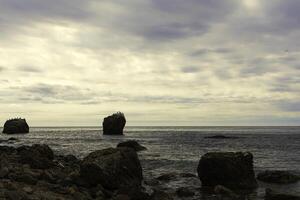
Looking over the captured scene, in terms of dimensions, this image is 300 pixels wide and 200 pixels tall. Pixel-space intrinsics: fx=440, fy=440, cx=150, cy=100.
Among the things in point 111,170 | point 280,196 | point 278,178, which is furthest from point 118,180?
point 278,178

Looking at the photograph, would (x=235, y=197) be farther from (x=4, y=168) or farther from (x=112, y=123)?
(x=112, y=123)

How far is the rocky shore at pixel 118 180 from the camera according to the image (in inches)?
816

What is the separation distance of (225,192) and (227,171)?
3155 mm

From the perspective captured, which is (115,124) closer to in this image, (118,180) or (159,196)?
(118,180)

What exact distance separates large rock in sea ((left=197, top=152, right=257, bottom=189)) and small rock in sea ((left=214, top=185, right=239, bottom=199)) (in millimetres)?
2214

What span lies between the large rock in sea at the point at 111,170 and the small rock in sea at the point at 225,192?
4.68 meters

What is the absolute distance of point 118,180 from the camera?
2392 centimetres

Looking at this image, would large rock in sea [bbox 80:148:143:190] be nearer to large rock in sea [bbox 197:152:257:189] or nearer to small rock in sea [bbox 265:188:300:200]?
large rock in sea [bbox 197:152:257:189]

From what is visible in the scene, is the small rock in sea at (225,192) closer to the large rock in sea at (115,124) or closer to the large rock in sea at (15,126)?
the large rock in sea at (115,124)

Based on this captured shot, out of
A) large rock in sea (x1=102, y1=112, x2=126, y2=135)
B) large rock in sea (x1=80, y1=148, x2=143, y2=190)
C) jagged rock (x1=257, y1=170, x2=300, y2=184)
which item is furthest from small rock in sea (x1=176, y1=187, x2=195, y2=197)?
large rock in sea (x1=102, y1=112, x2=126, y2=135)

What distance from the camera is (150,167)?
40.0m

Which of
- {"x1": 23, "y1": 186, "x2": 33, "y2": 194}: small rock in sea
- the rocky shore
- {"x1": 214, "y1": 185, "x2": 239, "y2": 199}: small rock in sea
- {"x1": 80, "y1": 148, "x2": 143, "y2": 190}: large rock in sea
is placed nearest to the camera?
{"x1": 23, "y1": 186, "x2": 33, "y2": 194}: small rock in sea

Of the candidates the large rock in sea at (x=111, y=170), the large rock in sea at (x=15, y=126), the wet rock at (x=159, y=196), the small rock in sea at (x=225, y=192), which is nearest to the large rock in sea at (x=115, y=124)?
the large rock in sea at (x=15, y=126)

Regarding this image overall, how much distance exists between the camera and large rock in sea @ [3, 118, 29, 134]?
147 m
